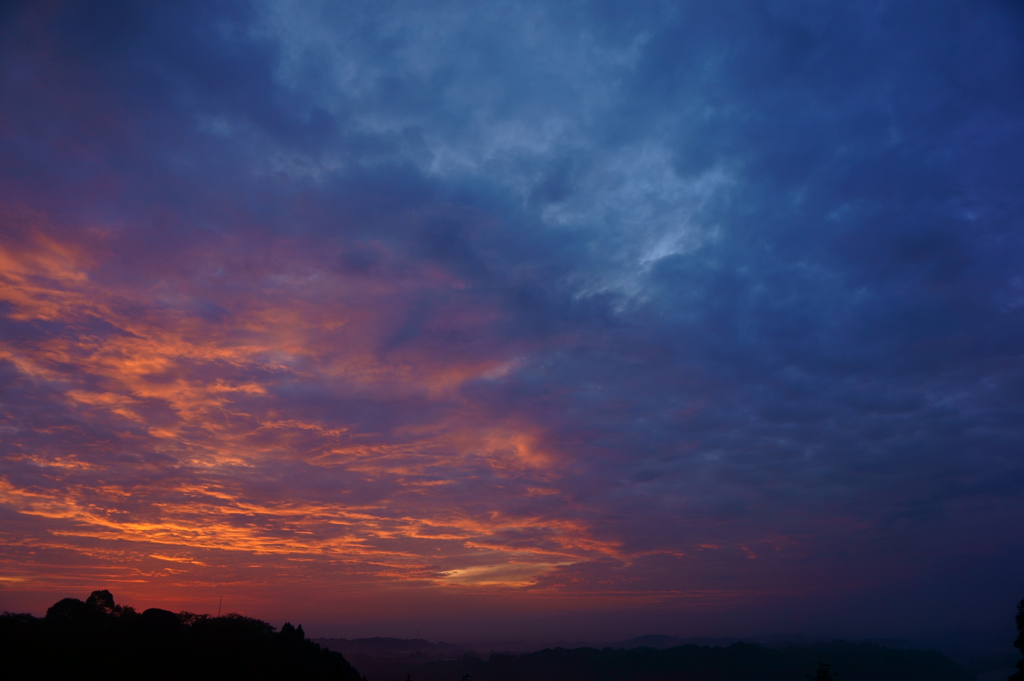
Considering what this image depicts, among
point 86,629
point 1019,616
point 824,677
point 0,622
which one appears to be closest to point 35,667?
point 0,622

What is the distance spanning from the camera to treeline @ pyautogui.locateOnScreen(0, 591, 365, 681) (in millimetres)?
63750

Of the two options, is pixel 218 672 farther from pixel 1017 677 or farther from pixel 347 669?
pixel 1017 677

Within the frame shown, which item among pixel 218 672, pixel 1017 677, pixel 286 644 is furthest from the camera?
pixel 286 644

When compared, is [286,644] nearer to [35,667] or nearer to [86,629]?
[86,629]

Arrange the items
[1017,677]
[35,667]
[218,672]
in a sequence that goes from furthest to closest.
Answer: [218,672], [1017,677], [35,667]

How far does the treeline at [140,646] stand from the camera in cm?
6375

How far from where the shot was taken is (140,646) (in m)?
77.8

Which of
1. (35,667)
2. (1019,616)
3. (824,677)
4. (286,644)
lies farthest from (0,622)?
(1019,616)

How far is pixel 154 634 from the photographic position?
8212 cm

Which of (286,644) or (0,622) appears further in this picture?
(286,644)

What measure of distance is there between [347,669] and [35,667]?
55259mm

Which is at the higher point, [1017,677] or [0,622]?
[0,622]

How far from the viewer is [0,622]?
6594 cm

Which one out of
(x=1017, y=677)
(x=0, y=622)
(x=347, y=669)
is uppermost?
(x=0, y=622)
